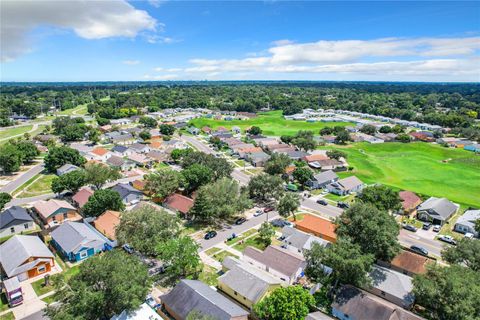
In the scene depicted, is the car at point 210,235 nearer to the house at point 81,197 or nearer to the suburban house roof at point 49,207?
the house at point 81,197

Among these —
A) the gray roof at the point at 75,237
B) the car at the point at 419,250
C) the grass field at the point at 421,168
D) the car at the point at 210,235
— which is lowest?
the grass field at the point at 421,168

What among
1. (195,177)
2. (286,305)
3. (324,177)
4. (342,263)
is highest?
(342,263)

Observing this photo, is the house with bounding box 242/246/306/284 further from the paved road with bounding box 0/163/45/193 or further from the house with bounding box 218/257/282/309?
the paved road with bounding box 0/163/45/193

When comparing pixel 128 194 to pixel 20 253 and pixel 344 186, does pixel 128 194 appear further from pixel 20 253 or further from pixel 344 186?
pixel 344 186

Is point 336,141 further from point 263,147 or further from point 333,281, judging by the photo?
point 333,281

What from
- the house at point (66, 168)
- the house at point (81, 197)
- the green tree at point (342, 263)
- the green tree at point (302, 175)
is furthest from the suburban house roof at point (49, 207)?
the green tree at point (302, 175)

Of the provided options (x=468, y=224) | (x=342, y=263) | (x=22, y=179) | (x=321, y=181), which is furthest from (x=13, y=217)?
(x=468, y=224)

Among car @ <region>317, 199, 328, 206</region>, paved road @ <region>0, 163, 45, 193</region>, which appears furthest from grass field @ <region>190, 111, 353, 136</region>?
car @ <region>317, 199, 328, 206</region>
